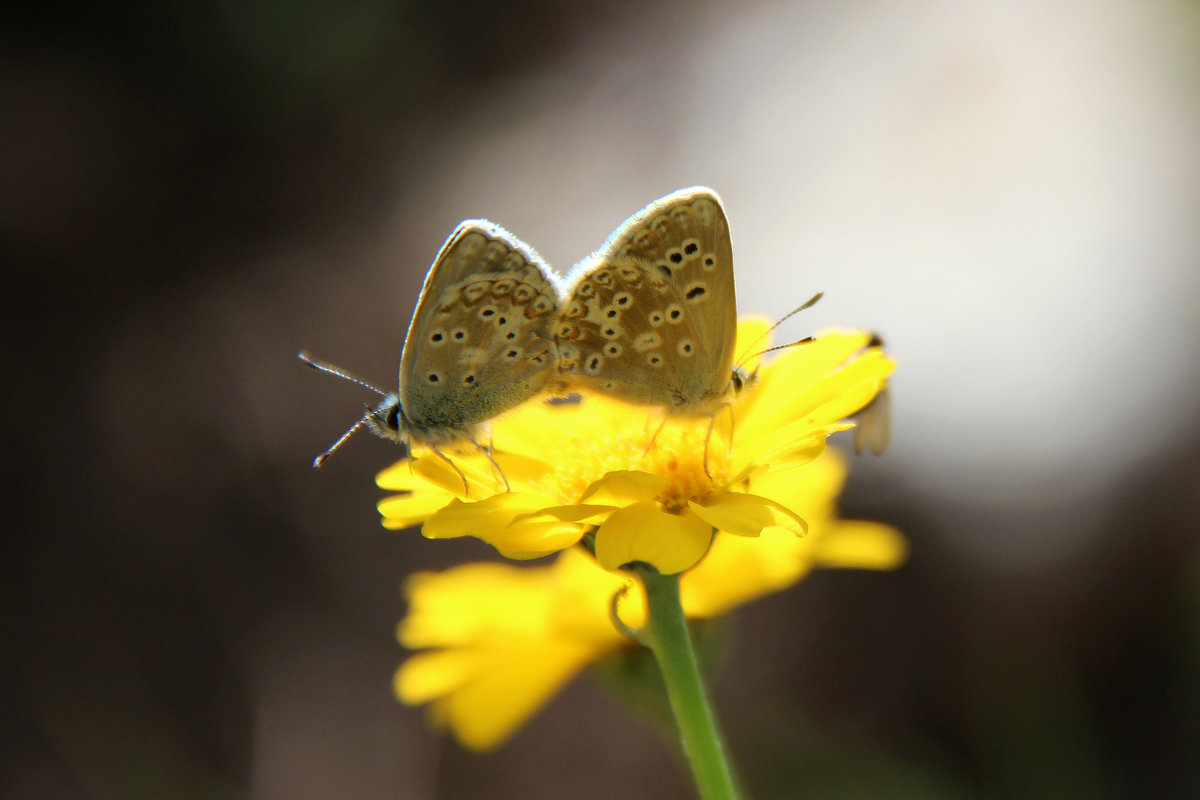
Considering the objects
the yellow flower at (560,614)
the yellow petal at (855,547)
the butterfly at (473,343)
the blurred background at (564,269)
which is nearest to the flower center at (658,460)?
the butterfly at (473,343)

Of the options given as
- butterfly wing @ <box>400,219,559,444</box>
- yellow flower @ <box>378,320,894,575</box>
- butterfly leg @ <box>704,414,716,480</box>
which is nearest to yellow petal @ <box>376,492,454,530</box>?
yellow flower @ <box>378,320,894,575</box>

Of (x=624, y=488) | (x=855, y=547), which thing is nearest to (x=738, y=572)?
(x=855, y=547)

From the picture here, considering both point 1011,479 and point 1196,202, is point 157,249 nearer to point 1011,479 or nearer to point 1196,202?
point 1011,479

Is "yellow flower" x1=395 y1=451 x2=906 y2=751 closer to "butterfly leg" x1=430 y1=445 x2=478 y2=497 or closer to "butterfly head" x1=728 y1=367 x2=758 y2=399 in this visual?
"butterfly head" x1=728 y1=367 x2=758 y2=399

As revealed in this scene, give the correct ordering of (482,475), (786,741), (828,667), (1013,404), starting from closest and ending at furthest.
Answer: (482,475) < (786,741) < (828,667) < (1013,404)

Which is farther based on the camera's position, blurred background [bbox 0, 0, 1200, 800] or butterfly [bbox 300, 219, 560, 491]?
blurred background [bbox 0, 0, 1200, 800]

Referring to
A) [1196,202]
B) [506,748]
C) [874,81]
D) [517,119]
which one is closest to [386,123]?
[517,119]

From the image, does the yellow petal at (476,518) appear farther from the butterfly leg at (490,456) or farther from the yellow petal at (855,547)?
the yellow petal at (855,547)
